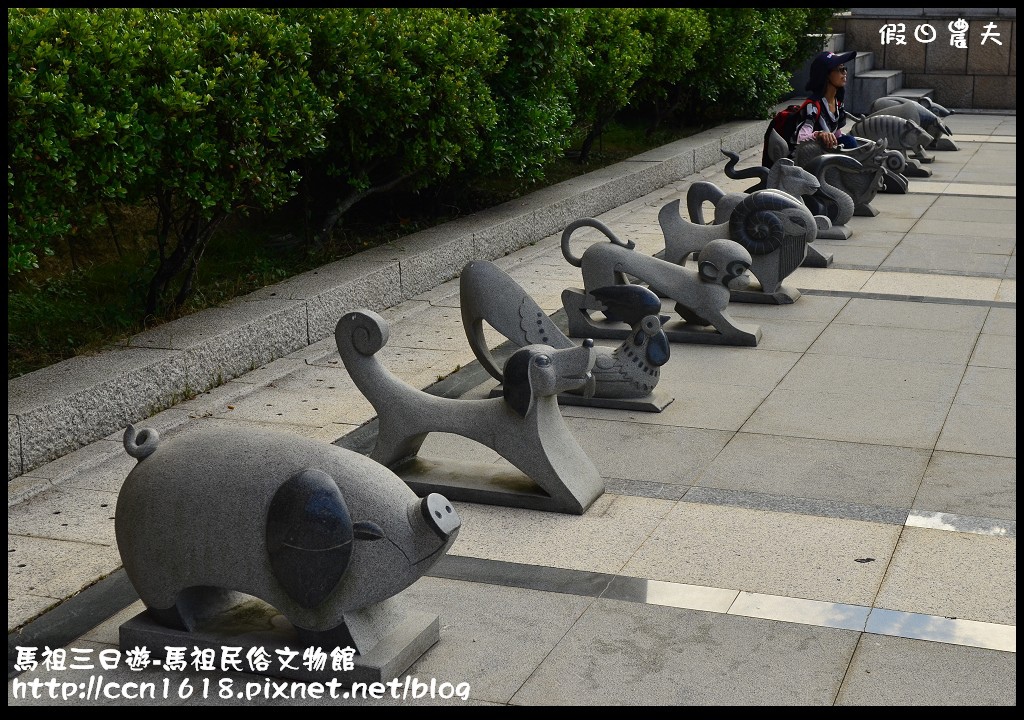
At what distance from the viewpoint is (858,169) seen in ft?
38.0

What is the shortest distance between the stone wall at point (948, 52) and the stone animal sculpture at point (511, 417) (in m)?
19.5

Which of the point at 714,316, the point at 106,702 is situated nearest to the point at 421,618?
the point at 106,702

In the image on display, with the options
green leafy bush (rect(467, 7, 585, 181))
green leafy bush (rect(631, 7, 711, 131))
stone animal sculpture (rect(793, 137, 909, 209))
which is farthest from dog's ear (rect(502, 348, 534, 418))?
green leafy bush (rect(631, 7, 711, 131))

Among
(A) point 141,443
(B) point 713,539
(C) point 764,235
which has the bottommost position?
(B) point 713,539

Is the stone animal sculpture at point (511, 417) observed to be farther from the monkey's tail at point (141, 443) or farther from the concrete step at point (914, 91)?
the concrete step at point (914, 91)

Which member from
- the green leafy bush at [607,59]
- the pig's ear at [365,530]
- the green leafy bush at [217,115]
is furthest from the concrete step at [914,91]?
the pig's ear at [365,530]

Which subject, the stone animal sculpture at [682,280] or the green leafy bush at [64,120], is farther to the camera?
the stone animal sculpture at [682,280]

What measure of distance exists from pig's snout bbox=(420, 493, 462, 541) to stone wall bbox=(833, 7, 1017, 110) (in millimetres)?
20964

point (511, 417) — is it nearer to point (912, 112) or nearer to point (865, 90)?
point (912, 112)

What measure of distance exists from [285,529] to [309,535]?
0.27 feet

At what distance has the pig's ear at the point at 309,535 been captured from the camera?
3662 millimetres

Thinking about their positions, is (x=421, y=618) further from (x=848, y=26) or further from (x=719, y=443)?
(x=848, y=26)

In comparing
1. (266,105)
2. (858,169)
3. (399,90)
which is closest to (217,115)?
(266,105)

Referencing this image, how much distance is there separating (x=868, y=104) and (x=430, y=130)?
1432cm
